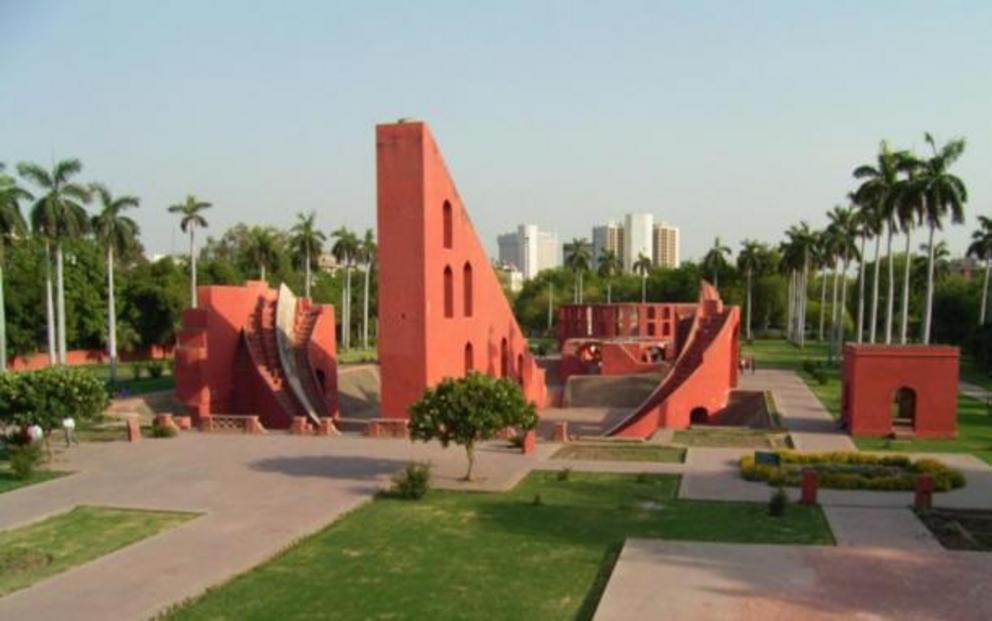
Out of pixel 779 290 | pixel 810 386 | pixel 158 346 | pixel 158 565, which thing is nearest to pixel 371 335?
pixel 158 346

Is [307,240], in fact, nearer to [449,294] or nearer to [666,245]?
[449,294]

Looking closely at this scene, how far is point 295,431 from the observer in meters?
28.7

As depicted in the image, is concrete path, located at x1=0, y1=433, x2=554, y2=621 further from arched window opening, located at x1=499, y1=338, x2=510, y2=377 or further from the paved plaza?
arched window opening, located at x1=499, y1=338, x2=510, y2=377

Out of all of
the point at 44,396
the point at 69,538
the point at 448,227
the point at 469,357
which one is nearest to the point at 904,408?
the point at 469,357

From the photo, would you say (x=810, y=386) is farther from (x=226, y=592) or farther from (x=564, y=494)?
(x=226, y=592)

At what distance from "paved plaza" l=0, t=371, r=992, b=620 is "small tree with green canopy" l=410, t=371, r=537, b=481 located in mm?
1389

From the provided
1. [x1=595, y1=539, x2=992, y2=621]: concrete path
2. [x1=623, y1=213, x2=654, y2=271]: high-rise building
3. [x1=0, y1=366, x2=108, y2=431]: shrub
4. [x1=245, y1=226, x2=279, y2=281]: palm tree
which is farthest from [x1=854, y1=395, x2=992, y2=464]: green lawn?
[x1=623, y1=213, x2=654, y2=271]: high-rise building

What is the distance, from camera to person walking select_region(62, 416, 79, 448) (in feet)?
83.8

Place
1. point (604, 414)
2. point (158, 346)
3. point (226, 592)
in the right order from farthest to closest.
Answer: point (158, 346) → point (604, 414) → point (226, 592)

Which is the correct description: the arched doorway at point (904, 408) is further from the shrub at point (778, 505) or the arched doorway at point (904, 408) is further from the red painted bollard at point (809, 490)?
the shrub at point (778, 505)

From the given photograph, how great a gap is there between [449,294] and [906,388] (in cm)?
1572

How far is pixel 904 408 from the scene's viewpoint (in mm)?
31312

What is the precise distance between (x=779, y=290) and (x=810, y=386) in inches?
1970

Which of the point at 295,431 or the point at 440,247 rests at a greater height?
the point at 440,247
